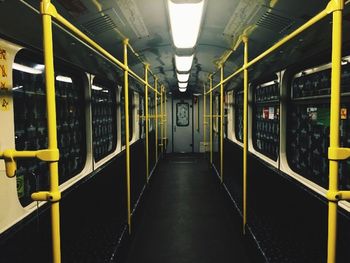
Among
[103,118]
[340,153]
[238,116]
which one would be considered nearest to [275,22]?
[340,153]

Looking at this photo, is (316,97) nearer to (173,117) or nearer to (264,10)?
(264,10)

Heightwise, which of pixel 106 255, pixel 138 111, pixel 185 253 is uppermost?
pixel 138 111

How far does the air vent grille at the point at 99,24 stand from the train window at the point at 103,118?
0.80 meters

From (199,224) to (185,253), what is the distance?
0.86 metres

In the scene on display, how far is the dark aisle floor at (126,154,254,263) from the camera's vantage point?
316 centimetres

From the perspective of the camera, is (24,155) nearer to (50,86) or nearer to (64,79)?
(50,86)

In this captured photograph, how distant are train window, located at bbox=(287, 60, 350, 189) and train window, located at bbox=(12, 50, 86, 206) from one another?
215cm

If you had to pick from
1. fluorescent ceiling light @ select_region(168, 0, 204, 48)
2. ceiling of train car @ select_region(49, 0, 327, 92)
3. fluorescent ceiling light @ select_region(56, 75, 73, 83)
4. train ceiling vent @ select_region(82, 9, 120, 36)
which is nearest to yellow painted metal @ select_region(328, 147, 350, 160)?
ceiling of train car @ select_region(49, 0, 327, 92)

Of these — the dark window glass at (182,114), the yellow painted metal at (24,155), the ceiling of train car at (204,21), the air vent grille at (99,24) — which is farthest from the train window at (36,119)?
the dark window glass at (182,114)

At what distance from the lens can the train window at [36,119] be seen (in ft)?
6.26

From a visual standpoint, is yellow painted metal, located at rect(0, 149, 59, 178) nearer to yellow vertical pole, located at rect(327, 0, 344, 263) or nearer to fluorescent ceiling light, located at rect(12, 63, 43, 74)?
fluorescent ceiling light, located at rect(12, 63, 43, 74)

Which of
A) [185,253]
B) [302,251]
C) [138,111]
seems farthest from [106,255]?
[138,111]

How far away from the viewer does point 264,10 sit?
7.79ft

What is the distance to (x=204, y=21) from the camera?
9.74 feet
